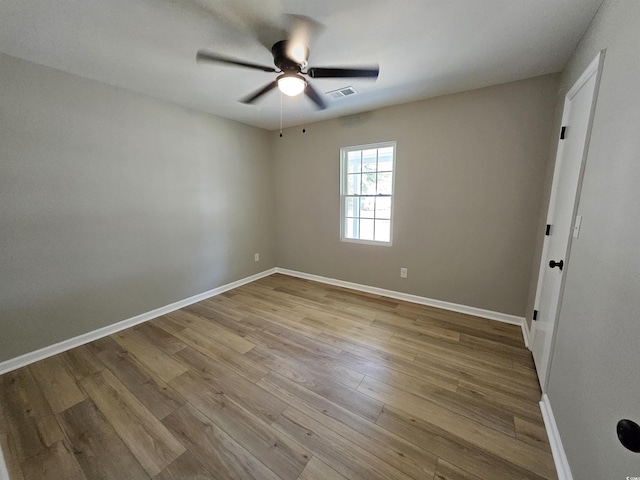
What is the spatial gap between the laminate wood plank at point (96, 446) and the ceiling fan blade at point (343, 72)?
8.30ft

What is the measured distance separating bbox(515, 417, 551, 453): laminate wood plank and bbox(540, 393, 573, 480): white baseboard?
0.08 feet

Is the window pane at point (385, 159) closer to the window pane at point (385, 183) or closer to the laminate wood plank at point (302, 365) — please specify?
the window pane at point (385, 183)

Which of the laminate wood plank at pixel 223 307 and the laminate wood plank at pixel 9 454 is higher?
the laminate wood plank at pixel 223 307

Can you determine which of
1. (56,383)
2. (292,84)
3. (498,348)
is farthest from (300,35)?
(56,383)

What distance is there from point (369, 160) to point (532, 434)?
302 centimetres

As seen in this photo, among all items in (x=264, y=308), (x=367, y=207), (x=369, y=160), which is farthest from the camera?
(x=367, y=207)

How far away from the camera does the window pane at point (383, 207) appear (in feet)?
10.6

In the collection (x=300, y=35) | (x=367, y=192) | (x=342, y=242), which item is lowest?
(x=342, y=242)

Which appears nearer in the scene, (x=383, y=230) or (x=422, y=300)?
(x=422, y=300)

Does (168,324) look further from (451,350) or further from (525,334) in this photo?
(525,334)

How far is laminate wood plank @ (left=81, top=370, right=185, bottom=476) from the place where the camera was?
129cm

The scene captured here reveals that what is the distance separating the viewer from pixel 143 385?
70.1 inches

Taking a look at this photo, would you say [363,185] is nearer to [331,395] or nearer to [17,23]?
[331,395]

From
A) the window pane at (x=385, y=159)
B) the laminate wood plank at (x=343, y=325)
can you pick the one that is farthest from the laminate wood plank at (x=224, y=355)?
the window pane at (x=385, y=159)
